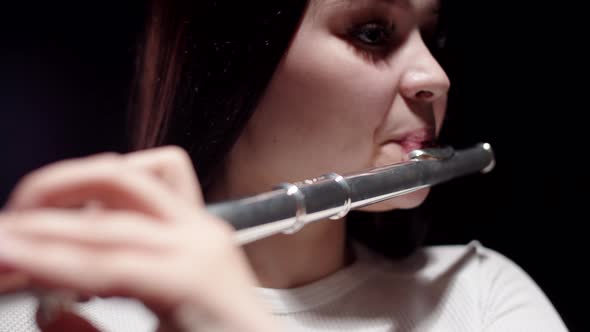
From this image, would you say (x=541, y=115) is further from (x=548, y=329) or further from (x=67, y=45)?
(x=67, y=45)

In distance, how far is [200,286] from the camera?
292 mm

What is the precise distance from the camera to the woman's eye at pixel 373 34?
2.24ft

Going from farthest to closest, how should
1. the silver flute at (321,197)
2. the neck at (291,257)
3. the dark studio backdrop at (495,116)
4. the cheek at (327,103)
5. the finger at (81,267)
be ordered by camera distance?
1. the dark studio backdrop at (495,116)
2. the neck at (291,257)
3. the cheek at (327,103)
4. the silver flute at (321,197)
5. the finger at (81,267)

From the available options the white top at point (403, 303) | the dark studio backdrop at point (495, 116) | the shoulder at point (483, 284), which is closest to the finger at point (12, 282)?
the white top at point (403, 303)

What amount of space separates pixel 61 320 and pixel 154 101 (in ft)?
1.37

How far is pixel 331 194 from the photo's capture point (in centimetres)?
52

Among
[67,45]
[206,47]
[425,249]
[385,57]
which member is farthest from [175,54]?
[67,45]

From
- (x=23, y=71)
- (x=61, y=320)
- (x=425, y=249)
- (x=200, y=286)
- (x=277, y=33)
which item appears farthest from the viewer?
(x=23, y=71)

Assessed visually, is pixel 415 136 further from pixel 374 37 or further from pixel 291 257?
pixel 291 257

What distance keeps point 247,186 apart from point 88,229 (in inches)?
18.7

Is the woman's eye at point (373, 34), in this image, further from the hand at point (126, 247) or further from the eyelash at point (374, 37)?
the hand at point (126, 247)

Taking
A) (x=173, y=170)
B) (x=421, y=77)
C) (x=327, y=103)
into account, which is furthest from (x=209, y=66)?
(x=173, y=170)

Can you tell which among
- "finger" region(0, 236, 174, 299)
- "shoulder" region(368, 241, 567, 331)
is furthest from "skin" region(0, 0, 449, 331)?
"shoulder" region(368, 241, 567, 331)

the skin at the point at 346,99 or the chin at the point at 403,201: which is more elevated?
the skin at the point at 346,99
